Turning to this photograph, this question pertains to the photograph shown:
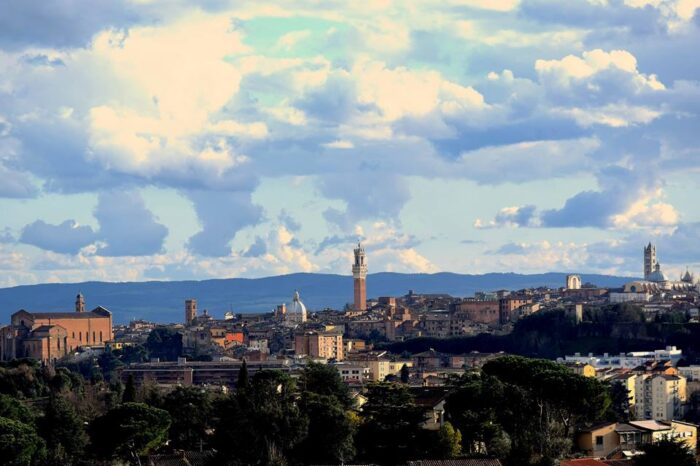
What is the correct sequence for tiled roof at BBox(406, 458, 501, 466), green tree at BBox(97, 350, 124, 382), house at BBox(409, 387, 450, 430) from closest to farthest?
tiled roof at BBox(406, 458, 501, 466) < house at BBox(409, 387, 450, 430) < green tree at BBox(97, 350, 124, 382)

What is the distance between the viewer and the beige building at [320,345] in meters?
132

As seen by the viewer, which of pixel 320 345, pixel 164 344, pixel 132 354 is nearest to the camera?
pixel 320 345

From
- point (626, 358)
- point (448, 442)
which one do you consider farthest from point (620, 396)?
point (448, 442)

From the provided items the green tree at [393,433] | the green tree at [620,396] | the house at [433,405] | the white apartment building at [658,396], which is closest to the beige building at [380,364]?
the white apartment building at [658,396]

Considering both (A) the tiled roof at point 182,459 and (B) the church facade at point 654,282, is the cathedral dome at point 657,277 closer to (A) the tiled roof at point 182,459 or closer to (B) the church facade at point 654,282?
(B) the church facade at point 654,282

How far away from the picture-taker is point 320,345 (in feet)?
433

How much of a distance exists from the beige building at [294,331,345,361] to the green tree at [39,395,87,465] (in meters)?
77.6

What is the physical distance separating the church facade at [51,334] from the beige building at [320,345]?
65.6 ft

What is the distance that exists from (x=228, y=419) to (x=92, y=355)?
292 feet

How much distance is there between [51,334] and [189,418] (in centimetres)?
8427

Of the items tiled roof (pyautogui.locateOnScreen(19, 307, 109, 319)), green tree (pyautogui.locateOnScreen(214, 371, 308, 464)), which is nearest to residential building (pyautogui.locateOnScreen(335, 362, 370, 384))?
tiled roof (pyautogui.locateOnScreen(19, 307, 109, 319))

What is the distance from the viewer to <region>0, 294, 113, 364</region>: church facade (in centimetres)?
13738

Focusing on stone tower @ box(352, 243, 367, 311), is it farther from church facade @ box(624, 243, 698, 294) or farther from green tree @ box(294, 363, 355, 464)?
green tree @ box(294, 363, 355, 464)

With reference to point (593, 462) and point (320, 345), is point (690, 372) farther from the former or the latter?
point (593, 462)
